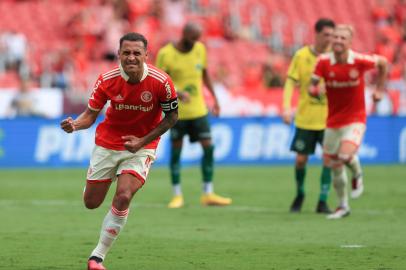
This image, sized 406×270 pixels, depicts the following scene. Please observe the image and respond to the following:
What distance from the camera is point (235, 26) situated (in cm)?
3172

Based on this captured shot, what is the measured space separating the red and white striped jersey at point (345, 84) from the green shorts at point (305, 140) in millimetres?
1056

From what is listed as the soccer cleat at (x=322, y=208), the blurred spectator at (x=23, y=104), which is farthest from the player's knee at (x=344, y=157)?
the blurred spectator at (x=23, y=104)

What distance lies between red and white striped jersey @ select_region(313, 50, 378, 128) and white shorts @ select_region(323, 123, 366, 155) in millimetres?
66

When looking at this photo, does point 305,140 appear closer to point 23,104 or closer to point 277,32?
point 23,104

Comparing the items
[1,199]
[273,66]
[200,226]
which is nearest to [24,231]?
[200,226]

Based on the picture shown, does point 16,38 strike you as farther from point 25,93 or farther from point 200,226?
point 200,226

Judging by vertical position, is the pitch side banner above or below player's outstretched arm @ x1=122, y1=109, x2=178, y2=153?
below

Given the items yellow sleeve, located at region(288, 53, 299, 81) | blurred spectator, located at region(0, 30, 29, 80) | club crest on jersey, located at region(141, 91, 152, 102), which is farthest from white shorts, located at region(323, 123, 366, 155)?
blurred spectator, located at region(0, 30, 29, 80)

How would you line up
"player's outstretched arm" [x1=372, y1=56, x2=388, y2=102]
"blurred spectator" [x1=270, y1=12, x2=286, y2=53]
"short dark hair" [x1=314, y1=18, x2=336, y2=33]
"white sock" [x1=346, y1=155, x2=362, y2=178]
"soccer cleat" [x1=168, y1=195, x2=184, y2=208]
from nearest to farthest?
"player's outstretched arm" [x1=372, y1=56, x2=388, y2=102] < "white sock" [x1=346, y1=155, x2=362, y2=178] < "short dark hair" [x1=314, y1=18, x2=336, y2=33] < "soccer cleat" [x1=168, y1=195, x2=184, y2=208] < "blurred spectator" [x1=270, y1=12, x2=286, y2=53]

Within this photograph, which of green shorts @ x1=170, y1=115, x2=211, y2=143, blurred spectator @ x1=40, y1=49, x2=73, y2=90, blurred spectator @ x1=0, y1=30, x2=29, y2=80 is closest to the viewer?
green shorts @ x1=170, y1=115, x2=211, y2=143

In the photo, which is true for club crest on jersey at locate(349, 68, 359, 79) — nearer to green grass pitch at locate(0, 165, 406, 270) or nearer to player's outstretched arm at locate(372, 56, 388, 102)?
player's outstretched arm at locate(372, 56, 388, 102)

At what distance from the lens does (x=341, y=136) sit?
12.6m

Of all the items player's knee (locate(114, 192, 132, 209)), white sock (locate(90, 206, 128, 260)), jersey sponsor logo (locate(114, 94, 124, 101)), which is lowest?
white sock (locate(90, 206, 128, 260))

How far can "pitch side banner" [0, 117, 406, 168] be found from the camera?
21.8 m
